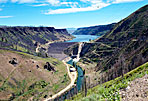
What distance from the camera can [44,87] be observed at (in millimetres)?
112812

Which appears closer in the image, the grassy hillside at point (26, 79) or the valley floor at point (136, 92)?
the valley floor at point (136, 92)

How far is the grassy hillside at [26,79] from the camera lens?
10008cm

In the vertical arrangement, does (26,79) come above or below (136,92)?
below

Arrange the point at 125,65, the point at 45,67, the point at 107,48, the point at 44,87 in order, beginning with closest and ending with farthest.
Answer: the point at 125,65
the point at 44,87
the point at 45,67
the point at 107,48

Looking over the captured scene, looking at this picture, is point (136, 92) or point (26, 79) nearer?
point (136, 92)

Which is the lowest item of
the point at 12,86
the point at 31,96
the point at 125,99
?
the point at 31,96

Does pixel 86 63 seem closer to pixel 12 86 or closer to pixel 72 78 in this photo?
pixel 72 78

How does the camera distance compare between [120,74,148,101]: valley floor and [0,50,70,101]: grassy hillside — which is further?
[0,50,70,101]: grassy hillside

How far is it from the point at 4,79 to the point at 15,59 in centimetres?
2470

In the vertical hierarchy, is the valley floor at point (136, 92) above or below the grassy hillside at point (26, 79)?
above

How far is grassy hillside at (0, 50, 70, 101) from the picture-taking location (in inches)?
3940

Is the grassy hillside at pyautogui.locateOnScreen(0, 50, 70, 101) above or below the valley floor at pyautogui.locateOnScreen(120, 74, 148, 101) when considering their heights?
below

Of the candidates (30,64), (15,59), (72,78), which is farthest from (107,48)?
(15,59)

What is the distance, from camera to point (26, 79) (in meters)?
115
